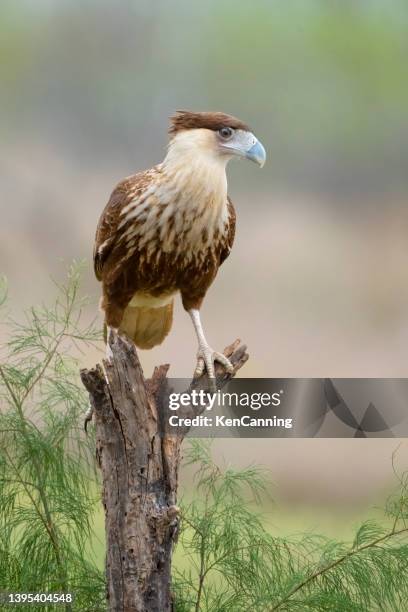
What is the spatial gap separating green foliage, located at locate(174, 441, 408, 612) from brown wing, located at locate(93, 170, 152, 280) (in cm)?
59

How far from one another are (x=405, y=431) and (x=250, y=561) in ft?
2.20

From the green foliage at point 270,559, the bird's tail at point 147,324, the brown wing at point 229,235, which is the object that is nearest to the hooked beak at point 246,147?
the brown wing at point 229,235

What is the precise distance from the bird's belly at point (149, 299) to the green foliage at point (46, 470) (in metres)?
0.19

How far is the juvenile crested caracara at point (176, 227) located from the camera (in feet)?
7.70

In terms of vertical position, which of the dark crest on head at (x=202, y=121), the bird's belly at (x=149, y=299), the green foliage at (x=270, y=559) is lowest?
the green foliage at (x=270, y=559)

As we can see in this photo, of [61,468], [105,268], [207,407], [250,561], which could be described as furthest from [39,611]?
[105,268]

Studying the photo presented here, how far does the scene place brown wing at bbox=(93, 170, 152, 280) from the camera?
8.16ft

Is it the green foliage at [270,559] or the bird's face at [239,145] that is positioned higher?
the bird's face at [239,145]

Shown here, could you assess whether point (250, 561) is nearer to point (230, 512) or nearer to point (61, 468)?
point (230, 512)

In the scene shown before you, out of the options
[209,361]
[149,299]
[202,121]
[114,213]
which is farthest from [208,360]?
[202,121]

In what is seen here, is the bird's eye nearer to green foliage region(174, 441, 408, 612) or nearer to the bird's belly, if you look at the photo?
the bird's belly

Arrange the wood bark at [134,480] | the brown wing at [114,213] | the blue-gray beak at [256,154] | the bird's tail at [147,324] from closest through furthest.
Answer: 1. the wood bark at [134,480]
2. the blue-gray beak at [256,154]
3. the brown wing at [114,213]
4. the bird's tail at [147,324]

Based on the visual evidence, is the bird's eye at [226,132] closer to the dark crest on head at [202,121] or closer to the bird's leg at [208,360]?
the dark crest on head at [202,121]

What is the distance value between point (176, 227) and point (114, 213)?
216mm
